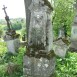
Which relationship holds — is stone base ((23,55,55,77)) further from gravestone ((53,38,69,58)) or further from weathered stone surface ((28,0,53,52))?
gravestone ((53,38,69,58))

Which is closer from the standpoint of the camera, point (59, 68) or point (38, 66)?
point (38, 66)

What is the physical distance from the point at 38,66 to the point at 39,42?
2.98ft

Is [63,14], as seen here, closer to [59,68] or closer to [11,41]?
[11,41]

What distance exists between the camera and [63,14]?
21188 mm

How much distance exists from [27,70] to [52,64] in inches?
39.0

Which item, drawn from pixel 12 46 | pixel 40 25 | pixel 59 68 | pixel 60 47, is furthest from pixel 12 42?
pixel 40 25

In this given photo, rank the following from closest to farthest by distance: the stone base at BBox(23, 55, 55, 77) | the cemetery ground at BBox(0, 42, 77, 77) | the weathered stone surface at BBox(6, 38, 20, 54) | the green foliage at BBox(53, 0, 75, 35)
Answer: the stone base at BBox(23, 55, 55, 77), the cemetery ground at BBox(0, 42, 77, 77), the weathered stone surface at BBox(6, 38, 20, 54), the green foliage at BBox(53, 0, 75, 35)

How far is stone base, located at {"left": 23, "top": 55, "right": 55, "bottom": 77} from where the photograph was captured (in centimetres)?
956

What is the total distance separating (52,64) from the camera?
32.1 ft

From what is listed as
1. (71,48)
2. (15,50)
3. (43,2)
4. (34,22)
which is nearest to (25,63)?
(34,22)

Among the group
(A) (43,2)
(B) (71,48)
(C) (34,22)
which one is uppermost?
(A) (43,2)

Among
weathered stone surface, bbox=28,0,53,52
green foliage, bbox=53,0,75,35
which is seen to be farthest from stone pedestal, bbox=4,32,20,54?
green foliage, bbox=53,0,75,35

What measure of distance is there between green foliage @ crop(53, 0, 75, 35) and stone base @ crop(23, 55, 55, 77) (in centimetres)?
1147

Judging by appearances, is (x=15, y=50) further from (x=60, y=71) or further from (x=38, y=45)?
(x=38, y=45)
